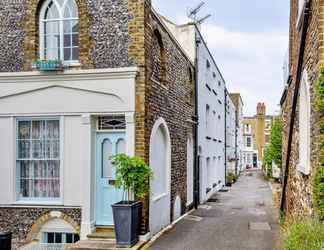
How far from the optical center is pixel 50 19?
488 inches

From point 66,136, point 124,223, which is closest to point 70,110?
point 66,136

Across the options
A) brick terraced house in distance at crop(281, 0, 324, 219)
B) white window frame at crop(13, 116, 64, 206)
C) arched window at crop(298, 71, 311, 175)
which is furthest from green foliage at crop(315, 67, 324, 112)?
white window frame at crop(13, 116, 64, 206)

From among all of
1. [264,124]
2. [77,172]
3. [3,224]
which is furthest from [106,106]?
[264,124]

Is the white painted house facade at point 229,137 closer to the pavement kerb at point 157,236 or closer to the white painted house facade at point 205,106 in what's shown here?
the white painted house facade at point 205,106

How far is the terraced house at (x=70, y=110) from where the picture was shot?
1159 centimetres

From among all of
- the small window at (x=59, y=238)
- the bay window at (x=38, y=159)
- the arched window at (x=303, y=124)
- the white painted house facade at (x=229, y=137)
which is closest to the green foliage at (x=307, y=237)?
the arched window at (x=303, y=124)

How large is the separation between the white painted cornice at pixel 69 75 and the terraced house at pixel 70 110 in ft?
0.08

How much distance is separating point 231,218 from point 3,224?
26.0 ft

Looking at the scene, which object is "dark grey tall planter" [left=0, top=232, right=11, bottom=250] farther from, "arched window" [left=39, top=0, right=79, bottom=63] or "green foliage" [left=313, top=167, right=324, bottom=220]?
"green foliage" [left=313, top=167, right=324, bottom=220]

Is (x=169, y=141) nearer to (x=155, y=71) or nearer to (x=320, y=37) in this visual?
(x=155, y=71)

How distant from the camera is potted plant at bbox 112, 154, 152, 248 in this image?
413 inches

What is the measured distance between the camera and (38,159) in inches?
485

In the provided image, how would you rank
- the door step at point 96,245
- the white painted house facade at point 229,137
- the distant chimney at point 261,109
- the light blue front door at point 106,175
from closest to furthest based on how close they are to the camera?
the door step at point 96,245
the light blue front door at point 106,175
the white painted house facade at point 229,137
the distant chimney at point 261,109

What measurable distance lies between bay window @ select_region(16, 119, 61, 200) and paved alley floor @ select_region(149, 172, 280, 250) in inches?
124
